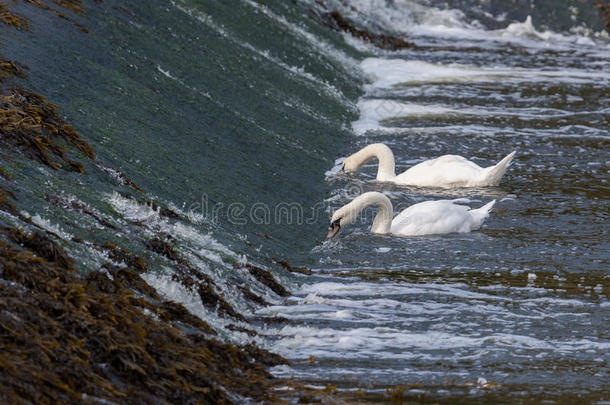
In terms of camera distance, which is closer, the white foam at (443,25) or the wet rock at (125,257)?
the wet rock at (125,257)

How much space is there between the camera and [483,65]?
25.5m

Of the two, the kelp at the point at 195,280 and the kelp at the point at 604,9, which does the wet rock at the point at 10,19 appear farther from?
the kelp at the point at 604,9

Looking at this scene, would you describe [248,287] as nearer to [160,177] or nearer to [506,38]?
[160,177]

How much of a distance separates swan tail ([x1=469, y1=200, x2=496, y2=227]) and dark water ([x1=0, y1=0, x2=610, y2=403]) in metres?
0.11

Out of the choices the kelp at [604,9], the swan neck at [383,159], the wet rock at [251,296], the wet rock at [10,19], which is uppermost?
the kelp at [604,9]

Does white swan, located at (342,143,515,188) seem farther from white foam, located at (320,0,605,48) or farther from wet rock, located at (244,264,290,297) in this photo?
white foam, located at (320,0,605,48)

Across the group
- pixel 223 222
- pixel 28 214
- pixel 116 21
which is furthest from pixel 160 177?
pixel 116 21

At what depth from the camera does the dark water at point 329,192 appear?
6.96 m

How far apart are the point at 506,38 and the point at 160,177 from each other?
927 inches

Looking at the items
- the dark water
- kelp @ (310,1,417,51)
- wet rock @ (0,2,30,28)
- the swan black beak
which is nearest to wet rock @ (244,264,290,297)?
the dark water

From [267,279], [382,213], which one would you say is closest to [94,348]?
[267,279]

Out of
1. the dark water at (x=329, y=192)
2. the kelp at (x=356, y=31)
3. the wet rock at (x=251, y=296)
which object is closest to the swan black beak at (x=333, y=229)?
the dark water at (x=329, y=192)

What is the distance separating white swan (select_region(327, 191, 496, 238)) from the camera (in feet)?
35.8

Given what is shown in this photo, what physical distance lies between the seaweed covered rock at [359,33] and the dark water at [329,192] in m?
3.93
